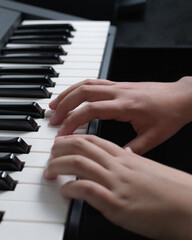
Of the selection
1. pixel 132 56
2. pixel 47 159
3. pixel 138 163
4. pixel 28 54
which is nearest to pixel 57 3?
pixel 132 56

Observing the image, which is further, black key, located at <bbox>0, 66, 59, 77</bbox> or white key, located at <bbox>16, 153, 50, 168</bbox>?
black key, located at <bbox>0, 66, 59, 77</bbox>

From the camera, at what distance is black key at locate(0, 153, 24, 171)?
741 mm

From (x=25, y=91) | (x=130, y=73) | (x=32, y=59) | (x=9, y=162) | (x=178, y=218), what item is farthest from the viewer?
(x=130, y=73)

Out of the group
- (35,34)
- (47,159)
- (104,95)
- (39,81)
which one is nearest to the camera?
(47,159)

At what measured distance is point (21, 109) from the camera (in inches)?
35.5

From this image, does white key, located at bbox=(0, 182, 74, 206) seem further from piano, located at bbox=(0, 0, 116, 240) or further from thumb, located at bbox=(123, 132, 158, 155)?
thumb, located at bbox=(123, 132, 158, 155)

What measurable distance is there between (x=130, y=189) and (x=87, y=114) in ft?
0.82

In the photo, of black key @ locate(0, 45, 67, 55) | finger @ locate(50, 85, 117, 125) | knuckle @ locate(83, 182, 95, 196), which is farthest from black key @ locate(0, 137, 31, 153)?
black key @ locate(0, 45, 67, 55)

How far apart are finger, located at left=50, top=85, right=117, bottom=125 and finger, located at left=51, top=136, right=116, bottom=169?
17 centimetres

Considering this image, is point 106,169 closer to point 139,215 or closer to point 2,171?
point 139,215

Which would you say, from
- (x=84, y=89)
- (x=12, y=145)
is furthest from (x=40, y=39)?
(x=12, y=145)

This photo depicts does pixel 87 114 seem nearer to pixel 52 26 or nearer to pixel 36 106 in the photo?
pixel 36 106

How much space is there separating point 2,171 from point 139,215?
0.27m

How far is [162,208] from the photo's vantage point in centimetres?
62
